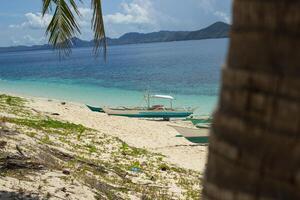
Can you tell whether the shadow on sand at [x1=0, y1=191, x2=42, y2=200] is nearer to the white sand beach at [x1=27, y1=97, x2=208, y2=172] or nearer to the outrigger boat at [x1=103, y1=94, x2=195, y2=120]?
the white sand beach at [x1=27, y1=97, x2=208, y2=172]

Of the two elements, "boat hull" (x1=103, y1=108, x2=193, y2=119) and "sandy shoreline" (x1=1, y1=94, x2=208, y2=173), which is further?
"boat hull" (x1=103, y1=108, x2=193, y2=119)

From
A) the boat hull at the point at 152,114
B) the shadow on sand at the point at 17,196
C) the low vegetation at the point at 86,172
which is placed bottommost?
the boat hull at the point at 152,114

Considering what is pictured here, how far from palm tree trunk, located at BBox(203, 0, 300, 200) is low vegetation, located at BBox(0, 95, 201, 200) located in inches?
173

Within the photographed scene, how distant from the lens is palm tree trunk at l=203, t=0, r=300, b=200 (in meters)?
1.05

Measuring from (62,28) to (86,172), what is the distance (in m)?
2.33

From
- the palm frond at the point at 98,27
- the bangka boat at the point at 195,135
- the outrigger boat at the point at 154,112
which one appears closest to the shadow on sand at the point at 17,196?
the palm frond at the point at 98,27

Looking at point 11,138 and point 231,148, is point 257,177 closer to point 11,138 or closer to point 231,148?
point 231,148

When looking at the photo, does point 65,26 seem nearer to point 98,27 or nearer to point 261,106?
point 98,27

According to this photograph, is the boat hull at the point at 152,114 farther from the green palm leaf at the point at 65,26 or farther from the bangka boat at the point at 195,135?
the green palm leaf at the point at 65,26

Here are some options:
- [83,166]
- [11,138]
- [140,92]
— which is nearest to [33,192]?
[83,166]

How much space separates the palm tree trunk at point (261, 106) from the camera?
41.4 inches

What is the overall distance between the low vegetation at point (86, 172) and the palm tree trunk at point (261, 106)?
440 cm

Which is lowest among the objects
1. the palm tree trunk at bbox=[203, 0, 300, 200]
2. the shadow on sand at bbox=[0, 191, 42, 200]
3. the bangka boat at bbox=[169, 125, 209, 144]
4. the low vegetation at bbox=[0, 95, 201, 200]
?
the bangka boat at bbox=[169, 125, 209, 144]

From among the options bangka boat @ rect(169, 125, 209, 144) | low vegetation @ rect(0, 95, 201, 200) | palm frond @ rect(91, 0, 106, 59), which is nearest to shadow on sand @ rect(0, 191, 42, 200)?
low vegetation @ rect(0, 95, 201, 200)
